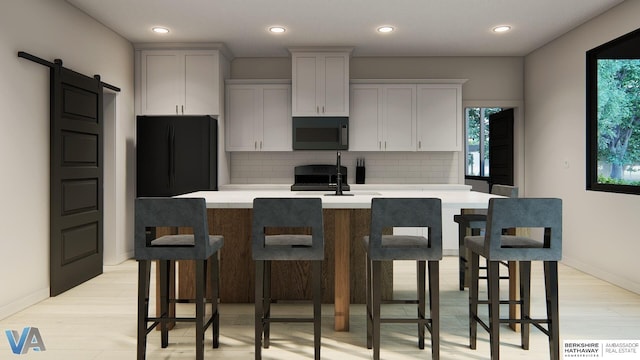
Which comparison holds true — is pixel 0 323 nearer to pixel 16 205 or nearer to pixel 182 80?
pixel 16 205

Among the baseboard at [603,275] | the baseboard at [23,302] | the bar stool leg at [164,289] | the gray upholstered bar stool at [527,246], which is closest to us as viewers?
the gray upholstered bar stool at [527,246]

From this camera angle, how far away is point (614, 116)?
448 cm

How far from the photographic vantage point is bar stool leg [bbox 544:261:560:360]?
2.45m

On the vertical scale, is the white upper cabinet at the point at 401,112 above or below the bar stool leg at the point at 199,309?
above

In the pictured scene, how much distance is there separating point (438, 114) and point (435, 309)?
395cm

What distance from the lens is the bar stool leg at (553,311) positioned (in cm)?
245

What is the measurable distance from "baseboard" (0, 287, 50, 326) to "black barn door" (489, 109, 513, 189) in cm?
576

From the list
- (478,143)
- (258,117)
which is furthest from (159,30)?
(478,143)

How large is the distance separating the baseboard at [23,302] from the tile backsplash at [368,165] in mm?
2874

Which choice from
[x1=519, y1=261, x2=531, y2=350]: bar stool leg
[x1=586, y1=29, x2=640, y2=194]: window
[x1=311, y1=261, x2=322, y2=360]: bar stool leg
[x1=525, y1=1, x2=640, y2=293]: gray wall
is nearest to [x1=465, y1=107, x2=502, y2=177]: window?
[x1=525, y1=1, x2=640, y2=293]: gray wall

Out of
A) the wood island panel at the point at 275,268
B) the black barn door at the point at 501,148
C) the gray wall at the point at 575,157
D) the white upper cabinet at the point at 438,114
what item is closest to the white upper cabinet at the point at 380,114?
the white upper cabinet at the point at 438,114

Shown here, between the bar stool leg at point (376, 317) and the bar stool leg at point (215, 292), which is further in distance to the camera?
the bar stool leg at point (215, 292)

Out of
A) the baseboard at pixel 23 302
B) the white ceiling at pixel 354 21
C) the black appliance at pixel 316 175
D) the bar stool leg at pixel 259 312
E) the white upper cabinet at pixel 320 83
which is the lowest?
the baseboard at pixel 23 302

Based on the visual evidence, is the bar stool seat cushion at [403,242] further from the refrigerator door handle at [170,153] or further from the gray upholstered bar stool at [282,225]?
the refrigerator door handle at [170,153]
